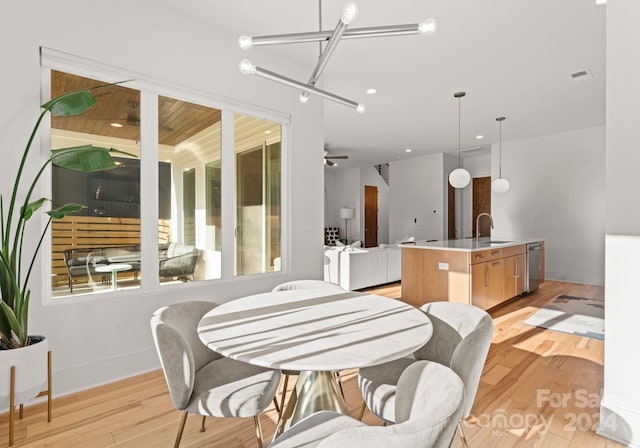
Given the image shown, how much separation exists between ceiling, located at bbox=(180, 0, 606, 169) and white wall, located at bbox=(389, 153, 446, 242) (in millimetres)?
2372

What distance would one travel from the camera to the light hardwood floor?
1796 millimetres

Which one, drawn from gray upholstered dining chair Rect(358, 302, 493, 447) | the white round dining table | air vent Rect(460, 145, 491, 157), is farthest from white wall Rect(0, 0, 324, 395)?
air vent Rect(460, 145, 491, 157)

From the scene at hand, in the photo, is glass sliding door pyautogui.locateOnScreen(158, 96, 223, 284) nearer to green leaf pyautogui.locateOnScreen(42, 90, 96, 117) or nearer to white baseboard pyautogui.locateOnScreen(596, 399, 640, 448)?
green leaf pyautogui.locateOnScreen(42, 90, 96, 117)

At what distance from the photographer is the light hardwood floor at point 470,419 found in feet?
5.89

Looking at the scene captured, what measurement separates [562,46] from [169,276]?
422 cm

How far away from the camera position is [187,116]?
2.92 m

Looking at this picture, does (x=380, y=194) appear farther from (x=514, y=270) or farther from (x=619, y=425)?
(x=619, y=425)

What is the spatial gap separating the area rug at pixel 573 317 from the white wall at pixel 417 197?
11.9 feet

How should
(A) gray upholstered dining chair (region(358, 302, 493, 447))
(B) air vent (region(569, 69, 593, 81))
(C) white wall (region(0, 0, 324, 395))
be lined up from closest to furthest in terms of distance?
(A) gray upholstered dining chair (region(358, 302, 493, 447)), (C) white wall (region(0, 0, 324, 395)), (B) air vent (region(569, 69, 593, 81))

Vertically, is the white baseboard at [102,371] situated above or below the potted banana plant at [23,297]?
below

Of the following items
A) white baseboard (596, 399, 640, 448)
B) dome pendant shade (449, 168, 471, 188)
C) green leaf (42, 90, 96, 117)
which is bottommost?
white baseboard (596, 399, 640, 448)

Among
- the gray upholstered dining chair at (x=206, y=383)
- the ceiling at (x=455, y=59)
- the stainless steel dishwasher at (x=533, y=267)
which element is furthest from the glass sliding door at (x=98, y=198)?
the stainless steel dishwasher at (x=533, y=267)

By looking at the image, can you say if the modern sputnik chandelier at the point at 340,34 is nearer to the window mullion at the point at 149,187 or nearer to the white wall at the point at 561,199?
the window mullion at the point at 149,187

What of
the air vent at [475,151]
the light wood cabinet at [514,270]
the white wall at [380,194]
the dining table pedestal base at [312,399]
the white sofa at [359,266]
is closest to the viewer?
the dining table pedestal base at [312,399]
